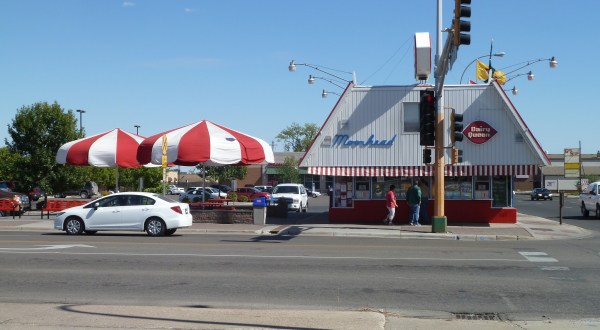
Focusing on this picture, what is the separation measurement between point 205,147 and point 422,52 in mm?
8998

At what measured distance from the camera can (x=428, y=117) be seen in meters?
21.4

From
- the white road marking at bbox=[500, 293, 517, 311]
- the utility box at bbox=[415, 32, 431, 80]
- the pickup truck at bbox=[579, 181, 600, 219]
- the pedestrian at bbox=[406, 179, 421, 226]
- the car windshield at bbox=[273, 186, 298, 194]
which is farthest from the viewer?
the car windshield at bbox=[273, 186, 298, 194]

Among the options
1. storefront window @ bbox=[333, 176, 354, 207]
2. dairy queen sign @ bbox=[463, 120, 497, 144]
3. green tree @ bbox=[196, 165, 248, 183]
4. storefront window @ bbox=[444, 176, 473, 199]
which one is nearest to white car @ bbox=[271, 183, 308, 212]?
storefront window @ bbox=[333, 176, 354, 207]

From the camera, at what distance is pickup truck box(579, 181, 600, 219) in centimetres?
3343

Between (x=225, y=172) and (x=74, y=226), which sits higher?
(x=225, y=172)

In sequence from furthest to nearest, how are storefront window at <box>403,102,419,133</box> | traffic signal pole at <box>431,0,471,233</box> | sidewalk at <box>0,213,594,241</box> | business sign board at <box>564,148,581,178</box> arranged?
1. business sign board at <box>564,148,581,178</box>
2. storefront window at <box>403,102,419,133</box>
3. sidewalk at <box>0,213,594,241</box>
4. traffic signal pole at <box>431,0,471,233</box>

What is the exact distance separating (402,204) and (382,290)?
16.0 m

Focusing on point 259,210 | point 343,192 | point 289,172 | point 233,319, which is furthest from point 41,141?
point 289,172

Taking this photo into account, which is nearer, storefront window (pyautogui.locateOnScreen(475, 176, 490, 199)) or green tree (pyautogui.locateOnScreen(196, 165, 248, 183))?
storefront window (pyautogui.locateOnScreen(475, 176, 490, 199))

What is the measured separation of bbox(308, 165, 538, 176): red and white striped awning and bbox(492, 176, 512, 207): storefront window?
0.88 metres

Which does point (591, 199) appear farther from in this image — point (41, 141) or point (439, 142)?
point (41, 141)

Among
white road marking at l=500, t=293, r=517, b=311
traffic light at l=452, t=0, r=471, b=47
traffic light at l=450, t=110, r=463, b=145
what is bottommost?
white road marking at l=500, t=293, r=517, b=311

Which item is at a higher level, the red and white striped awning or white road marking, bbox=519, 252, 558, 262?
the red and white striped awning

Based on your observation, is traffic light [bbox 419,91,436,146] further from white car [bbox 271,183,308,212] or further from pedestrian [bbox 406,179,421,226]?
white car [bbox 271,183,308,212]
